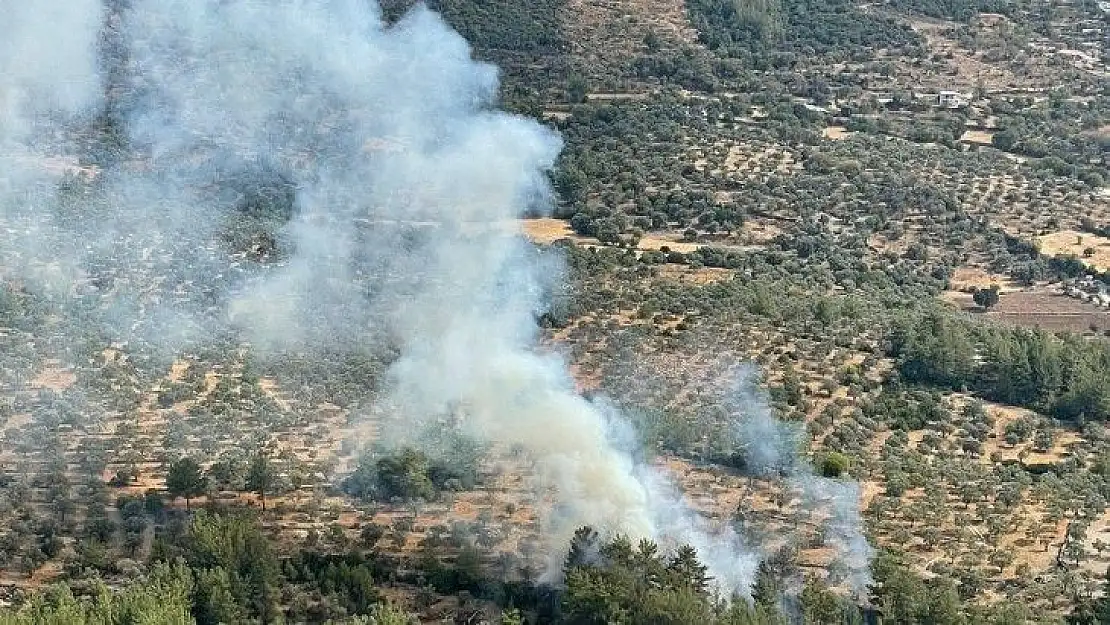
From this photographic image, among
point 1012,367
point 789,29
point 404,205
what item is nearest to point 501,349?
point 404,205

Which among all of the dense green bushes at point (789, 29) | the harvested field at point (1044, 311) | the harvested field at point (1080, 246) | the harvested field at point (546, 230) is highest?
the dense green bushes at point (789, 29)

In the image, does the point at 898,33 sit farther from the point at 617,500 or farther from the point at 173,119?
the point at 617,500

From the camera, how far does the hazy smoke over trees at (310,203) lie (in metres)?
42.2

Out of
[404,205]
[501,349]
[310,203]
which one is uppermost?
[310,203]

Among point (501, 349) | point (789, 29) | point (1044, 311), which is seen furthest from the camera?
point (789, 29)

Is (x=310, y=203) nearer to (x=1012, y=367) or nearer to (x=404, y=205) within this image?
(x=404, y=205)

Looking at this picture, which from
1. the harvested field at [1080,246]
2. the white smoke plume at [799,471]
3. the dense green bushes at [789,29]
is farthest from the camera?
the dense green bushes at [789,29]

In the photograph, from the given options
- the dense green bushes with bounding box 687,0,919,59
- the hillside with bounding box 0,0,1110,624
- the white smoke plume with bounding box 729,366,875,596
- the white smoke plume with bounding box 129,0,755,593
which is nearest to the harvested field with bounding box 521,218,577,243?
the hillside with bounding box 0,0,1110,624

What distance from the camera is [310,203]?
59.8 m

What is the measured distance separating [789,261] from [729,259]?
2.52 metres

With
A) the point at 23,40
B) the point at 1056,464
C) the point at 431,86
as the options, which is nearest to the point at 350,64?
the point at 431,86

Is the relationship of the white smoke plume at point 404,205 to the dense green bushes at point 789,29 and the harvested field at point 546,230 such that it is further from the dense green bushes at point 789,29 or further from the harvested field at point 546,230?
the dense green bushes at point 789,29

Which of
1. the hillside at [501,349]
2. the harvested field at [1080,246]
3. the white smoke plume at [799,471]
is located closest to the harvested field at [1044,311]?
the hillside at [501,349]

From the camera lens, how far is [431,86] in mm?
51375
